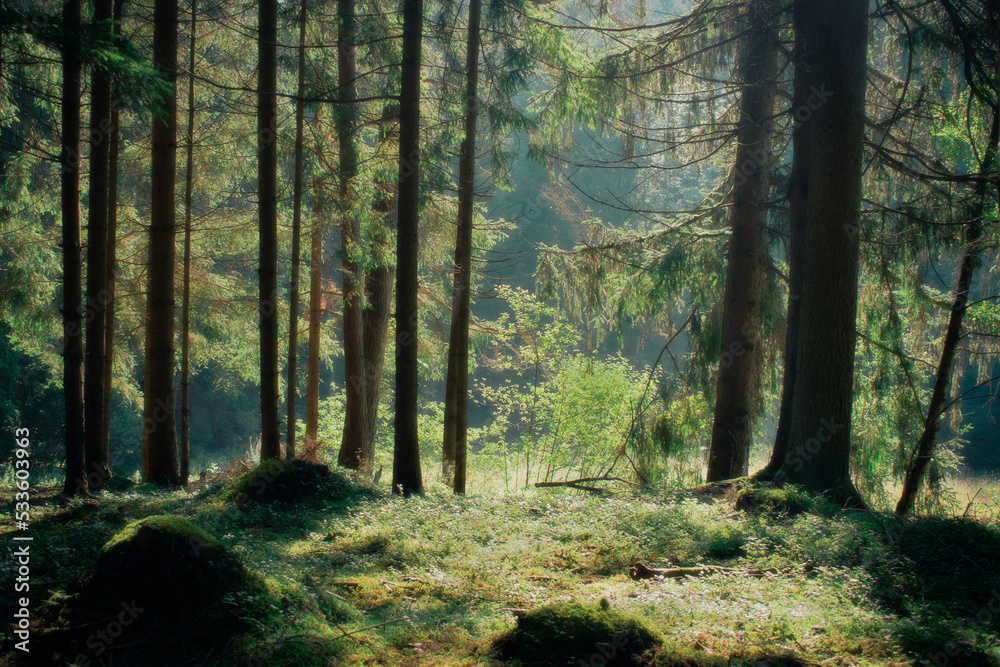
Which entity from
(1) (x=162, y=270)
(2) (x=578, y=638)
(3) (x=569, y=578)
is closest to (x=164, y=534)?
(2) (x=578, y=638)

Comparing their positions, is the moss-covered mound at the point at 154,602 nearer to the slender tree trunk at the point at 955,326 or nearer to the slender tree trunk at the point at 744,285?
the slender tree trunk at the point at 955,326

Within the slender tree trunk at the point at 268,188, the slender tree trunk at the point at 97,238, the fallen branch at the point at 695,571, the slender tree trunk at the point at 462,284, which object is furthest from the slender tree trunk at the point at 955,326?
the slender tree trunk at the point at 97,238

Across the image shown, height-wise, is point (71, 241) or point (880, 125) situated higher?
point (880, 125)

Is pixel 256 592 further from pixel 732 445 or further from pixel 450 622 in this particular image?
pixel 732 445

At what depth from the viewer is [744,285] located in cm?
830

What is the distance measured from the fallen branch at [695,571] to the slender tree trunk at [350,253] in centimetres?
585

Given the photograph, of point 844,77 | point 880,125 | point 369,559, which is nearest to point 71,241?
point 369,559

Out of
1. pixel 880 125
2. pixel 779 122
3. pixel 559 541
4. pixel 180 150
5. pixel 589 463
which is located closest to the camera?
pixel 559 541

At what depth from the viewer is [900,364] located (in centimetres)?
749

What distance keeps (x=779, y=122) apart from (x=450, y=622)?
888 centimetres

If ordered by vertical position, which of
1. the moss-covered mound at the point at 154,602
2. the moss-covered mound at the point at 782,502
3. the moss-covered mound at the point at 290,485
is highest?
the moss-covered mound at the point at 154,602

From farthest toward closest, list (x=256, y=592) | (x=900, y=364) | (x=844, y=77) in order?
(x=900, y=364), (x=844, y=77), (x=256, y=592)

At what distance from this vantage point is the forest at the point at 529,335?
123 inches

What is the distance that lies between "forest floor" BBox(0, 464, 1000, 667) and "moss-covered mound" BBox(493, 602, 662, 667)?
0.03 m
